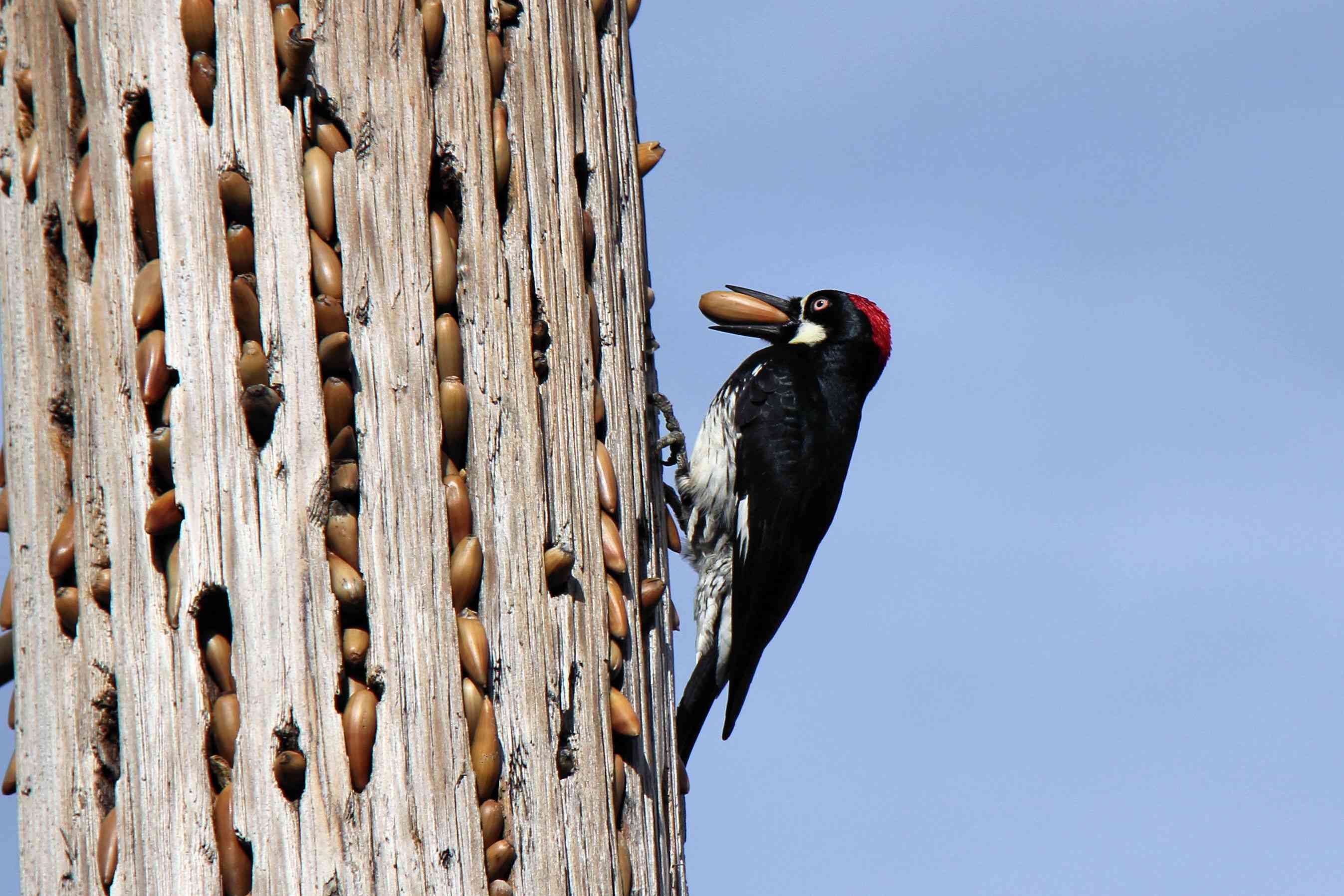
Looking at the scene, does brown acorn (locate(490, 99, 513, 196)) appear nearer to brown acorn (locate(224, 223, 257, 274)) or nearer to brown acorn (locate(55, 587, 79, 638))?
brown acorn (locate(224, 223, 257, 274))

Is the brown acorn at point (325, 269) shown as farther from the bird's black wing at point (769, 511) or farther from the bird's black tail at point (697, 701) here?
the bird's black wing at point (769, 511)

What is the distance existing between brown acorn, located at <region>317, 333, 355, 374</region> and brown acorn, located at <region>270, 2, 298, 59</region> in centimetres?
44

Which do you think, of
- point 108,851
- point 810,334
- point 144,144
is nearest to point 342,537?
point 108,851

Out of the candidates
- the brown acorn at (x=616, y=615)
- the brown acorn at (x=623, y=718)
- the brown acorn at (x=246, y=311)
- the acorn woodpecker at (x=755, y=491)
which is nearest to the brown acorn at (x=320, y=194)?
the brown acorn at (x=246, y=311)

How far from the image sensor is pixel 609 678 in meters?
2.14

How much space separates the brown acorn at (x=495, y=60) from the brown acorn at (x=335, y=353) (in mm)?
500

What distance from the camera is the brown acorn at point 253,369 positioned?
191cm

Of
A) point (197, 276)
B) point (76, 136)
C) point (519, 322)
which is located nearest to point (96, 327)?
point (197, 276)

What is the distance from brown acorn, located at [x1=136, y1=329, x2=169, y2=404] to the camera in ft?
6.38

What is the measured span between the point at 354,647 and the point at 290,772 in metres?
0.18

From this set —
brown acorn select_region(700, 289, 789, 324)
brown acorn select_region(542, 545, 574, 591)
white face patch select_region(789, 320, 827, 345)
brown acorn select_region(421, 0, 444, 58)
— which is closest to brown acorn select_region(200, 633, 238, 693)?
brown acorn select_region(542, 545, 574, 591)

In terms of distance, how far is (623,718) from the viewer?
Answer: 2117 mm

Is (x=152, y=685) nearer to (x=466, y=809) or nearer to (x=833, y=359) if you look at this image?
(x=466, y=809)

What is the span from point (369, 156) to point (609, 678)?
33.9 inches
